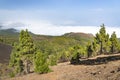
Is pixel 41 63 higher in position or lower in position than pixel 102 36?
lower

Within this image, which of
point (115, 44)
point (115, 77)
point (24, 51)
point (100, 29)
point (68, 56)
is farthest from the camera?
point (68, 56)

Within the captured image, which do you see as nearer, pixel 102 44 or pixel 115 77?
pixel 115 77

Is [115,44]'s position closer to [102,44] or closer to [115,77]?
[102,44]

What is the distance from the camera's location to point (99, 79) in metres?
44.1

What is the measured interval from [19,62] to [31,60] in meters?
11.5

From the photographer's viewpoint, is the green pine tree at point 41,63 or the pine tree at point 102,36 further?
the pine tree at point 102,36

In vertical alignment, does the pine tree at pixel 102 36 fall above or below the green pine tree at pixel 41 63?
above

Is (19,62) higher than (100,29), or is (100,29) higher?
(100,29)

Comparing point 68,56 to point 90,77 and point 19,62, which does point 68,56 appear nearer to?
point 19,62

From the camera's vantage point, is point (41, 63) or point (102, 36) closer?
point (41, 63)

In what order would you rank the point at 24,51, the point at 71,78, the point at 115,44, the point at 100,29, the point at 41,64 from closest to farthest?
the point at 71,78 → the point at 41,64 → the point at 24,51 → the point at 100,29 → the point at 115,44

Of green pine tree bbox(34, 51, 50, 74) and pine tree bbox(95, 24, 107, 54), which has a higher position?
pine tree bbox(95, 24, 107, 54)

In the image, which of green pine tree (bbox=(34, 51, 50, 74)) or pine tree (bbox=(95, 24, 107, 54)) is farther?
pine tree (bbox=(95, 24, 107, 54))

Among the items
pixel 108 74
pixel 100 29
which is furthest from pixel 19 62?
pixel 108 74
